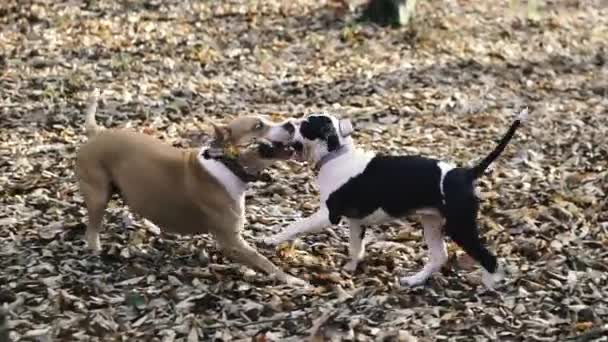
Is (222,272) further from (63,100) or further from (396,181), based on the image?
(63,100)

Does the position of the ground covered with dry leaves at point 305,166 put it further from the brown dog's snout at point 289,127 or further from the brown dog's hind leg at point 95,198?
the brown dog's snout at point 289,127

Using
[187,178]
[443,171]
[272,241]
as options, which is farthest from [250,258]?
[443,171]

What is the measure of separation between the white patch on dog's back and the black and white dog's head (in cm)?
6

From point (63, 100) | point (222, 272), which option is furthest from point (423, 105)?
point (222, 272)

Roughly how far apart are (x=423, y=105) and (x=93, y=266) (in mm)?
4553

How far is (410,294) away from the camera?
16.7 feet

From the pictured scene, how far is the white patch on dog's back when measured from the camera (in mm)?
5137

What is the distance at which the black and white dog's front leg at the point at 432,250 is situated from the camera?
519 cm

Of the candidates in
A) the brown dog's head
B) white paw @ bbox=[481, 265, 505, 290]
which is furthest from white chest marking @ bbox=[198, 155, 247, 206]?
white paw @ bbox=[481, 265, 505, 290]

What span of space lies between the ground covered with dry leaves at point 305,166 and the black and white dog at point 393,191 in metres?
0.26

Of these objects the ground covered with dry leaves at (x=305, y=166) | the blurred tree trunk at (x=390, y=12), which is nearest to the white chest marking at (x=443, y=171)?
the ground covered with dry leaves at (x=305, y=166)

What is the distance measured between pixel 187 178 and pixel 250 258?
0.57 metres

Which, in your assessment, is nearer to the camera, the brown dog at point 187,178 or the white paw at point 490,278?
the white paw at point 490,278

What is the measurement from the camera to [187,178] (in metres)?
5.31
